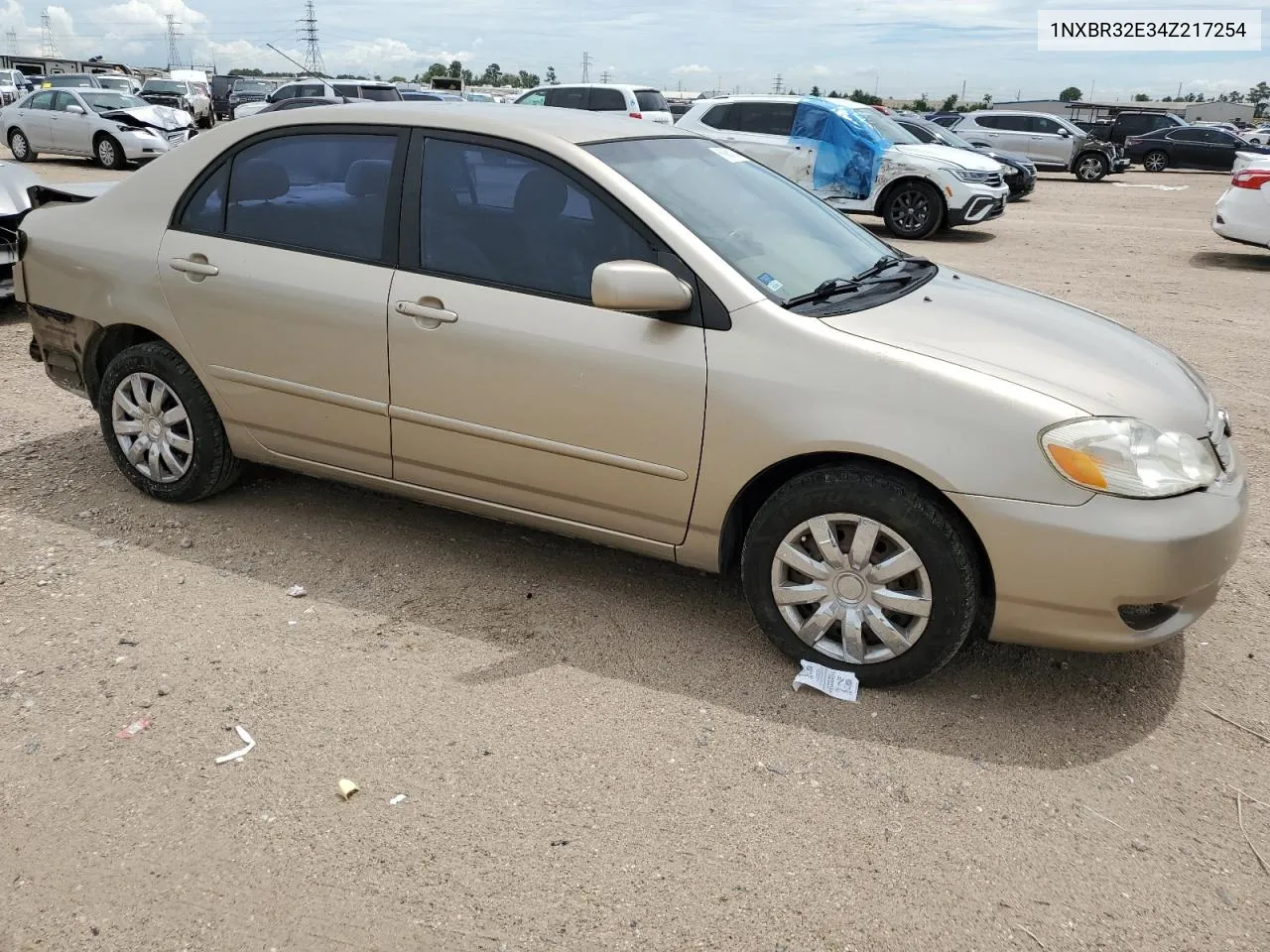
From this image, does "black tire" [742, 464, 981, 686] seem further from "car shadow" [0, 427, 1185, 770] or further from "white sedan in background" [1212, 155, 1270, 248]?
"white sedan in background" [1212, 155, 1270, 248]

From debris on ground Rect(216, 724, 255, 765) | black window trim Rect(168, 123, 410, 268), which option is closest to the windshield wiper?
black window trim Rect(168, 123, 410, 268)

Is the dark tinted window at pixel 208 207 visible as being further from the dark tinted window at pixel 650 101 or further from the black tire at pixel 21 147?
the black tire at pixel 21 147

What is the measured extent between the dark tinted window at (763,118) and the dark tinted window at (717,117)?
0.08 metres

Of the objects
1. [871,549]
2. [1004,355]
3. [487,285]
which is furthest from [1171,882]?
[487,285]

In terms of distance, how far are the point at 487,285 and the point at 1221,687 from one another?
109 inches

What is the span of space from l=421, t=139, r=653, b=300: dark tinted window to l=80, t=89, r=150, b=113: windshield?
787 inches

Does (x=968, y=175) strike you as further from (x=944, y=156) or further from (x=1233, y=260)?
(x=1233, y=260)

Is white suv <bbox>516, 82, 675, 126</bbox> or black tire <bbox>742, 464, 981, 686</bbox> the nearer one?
black tire <bbox>742, 464, 981, 686</bbox>

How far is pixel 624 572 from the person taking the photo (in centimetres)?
422

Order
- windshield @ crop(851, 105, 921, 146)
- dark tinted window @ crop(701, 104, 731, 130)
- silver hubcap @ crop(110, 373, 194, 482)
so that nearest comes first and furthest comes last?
silver hubcap @ crop(110, 373, 194, 482)
windshield @ crop(851, 105, 921, 146)
dark tinted window @ crop(701, 104, 731, 130)

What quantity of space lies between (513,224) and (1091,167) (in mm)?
26120

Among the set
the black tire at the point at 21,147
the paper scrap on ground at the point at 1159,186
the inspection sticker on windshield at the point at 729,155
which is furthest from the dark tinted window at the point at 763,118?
Result: the black tire at the point at 21,147

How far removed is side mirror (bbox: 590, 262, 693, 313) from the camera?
3240 millimetres

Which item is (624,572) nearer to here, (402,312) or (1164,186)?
(402,312)
